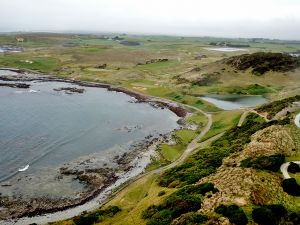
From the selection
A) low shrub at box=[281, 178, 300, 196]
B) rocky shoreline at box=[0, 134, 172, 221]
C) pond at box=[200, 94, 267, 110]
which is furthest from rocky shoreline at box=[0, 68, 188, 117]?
low shrub at box=[281, 178, 300, 196]

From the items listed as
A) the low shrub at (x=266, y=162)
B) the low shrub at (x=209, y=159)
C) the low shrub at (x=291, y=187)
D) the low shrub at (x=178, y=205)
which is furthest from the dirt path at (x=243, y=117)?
the low shrub at (x=291, y=187)

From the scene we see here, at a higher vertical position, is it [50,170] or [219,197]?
[219,197]

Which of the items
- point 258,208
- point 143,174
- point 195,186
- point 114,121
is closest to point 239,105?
point 114,121

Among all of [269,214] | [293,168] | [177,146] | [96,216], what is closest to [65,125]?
[177,146]

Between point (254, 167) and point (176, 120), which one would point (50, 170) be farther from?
point (176, 120)

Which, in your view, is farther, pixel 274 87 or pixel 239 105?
pixel 274 87

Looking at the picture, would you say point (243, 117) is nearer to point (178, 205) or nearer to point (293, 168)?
point (293, 168)
